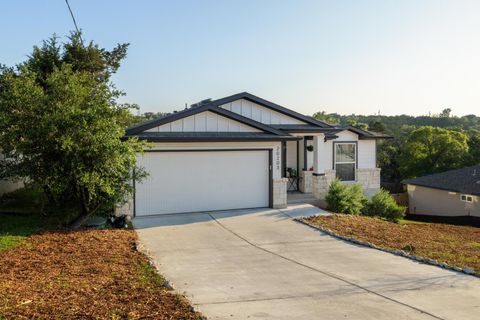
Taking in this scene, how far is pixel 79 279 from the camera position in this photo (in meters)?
7.18

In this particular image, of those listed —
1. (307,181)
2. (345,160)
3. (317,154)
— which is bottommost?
(307,181)

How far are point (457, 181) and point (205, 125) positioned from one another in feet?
49.5

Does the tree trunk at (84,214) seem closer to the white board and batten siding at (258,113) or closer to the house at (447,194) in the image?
the white board and batten siding at (258,113)

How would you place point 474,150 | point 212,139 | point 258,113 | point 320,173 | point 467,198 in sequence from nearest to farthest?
point 212,139 → point 258,113 → point 320,173 → point 467,198 → point 474,150

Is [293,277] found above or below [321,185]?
below

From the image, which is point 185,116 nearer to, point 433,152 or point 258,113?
point 258,113

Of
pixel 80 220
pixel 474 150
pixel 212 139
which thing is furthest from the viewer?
pixel 474 150

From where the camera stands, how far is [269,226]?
1264 cm

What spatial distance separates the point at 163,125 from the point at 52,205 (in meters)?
4.60

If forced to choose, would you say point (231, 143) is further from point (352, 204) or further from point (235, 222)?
point (352, 204)

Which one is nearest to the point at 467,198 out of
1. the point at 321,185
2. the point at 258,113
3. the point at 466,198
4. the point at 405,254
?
the point at 466,198

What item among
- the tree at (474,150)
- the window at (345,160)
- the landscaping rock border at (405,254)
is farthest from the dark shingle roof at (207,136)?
the tree at (474,150)

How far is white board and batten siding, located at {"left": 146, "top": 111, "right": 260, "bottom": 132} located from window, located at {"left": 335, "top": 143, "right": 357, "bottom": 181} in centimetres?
615

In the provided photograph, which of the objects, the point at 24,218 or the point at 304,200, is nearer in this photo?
the point at 24,218
